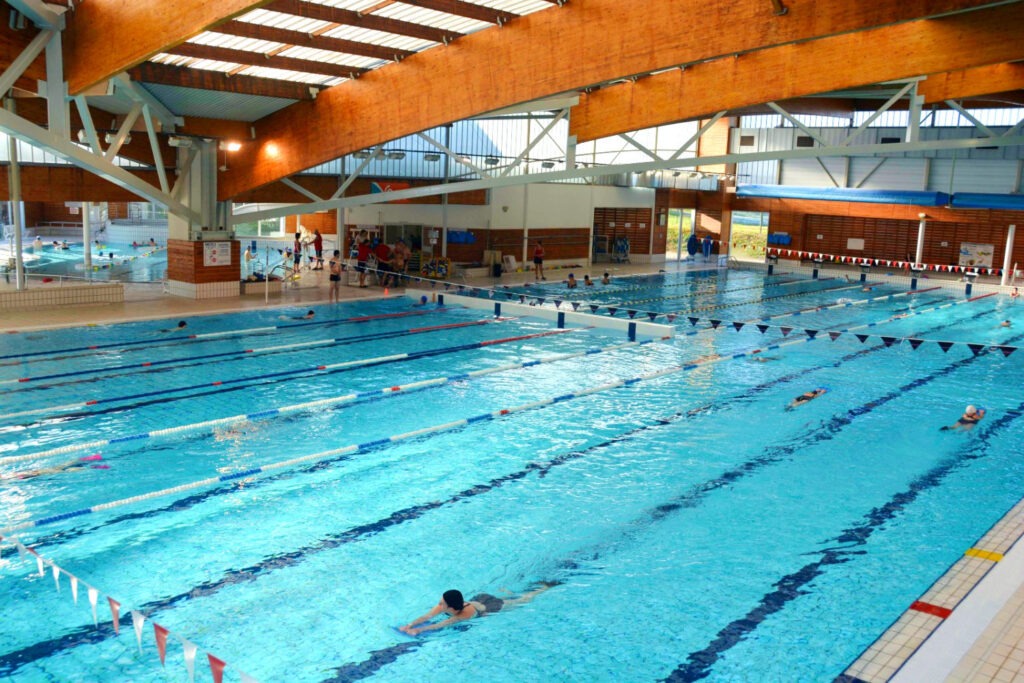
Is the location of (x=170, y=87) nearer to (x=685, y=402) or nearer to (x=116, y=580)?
(x=685, y=402)

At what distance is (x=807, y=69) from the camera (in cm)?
1432

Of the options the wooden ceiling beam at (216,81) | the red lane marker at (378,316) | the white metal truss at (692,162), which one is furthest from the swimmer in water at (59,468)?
the white metal truss at (692,162)

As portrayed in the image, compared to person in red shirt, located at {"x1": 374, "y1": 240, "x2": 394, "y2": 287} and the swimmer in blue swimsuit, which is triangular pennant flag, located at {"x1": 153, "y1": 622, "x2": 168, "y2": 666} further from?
person in red shirt, located at {"x1": 374, "y1": 240, "x2": 394, "y2": 287}

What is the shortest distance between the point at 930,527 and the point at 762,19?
6.33m

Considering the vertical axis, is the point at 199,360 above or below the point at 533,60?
below

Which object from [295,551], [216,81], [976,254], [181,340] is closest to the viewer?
[295,551]

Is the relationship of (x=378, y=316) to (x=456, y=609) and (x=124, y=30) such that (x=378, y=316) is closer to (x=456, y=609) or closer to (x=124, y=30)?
(x=124, y=30)

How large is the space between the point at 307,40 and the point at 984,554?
11074mm

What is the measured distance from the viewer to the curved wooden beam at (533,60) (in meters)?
10.4

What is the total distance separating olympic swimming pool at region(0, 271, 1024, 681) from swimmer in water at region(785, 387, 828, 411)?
0.16 m

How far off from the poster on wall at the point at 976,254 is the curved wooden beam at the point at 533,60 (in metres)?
18.5

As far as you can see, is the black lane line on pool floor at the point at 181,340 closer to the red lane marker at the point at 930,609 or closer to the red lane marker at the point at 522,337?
the red lane marker at the point at 522,337

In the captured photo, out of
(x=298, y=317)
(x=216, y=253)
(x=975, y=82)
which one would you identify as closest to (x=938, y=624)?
(x=298, y=317)

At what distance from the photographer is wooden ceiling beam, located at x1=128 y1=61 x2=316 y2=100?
546 inches
